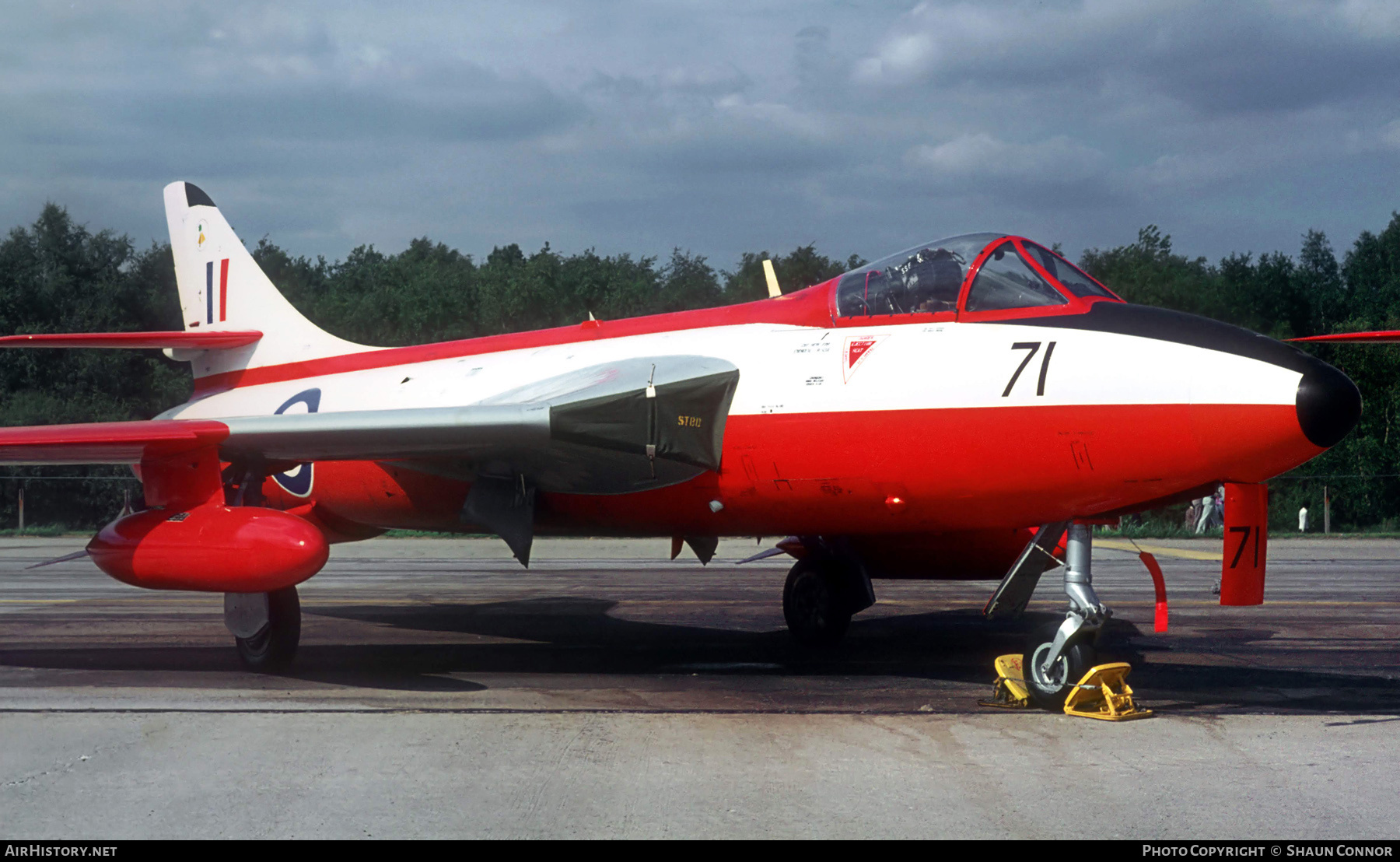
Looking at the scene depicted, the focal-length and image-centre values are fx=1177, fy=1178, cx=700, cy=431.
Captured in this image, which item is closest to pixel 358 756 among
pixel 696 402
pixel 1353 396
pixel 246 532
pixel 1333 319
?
pixel 246 532

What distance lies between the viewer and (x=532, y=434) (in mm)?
8750

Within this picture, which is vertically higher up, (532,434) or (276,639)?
(532,434)

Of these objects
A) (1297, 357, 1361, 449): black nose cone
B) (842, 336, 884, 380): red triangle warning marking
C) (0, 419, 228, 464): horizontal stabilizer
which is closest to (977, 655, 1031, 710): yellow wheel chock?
(842, 336, 884, 380): red triangle warning marking

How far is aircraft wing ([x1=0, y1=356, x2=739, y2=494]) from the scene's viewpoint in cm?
886

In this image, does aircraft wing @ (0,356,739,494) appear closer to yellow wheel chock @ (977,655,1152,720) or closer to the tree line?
yellow wheel chock @ (977,655,1152,720)

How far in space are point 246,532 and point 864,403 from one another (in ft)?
15.6

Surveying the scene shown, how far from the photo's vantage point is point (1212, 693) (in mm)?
9086

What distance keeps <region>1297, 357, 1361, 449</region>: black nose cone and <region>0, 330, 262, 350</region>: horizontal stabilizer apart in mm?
10725

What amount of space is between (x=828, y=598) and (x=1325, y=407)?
5.54 m

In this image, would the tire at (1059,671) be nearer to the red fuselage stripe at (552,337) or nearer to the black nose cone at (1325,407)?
the black nose cone at (1325,407)

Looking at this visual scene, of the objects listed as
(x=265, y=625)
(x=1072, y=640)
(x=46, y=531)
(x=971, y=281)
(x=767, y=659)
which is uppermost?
(x=971, y=281)

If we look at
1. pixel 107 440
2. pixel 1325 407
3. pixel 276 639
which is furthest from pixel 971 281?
pixel 107 440

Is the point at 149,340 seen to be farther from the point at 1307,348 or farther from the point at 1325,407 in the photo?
the point at 1307,348

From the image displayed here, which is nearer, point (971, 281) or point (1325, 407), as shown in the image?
point (1325, 407)
